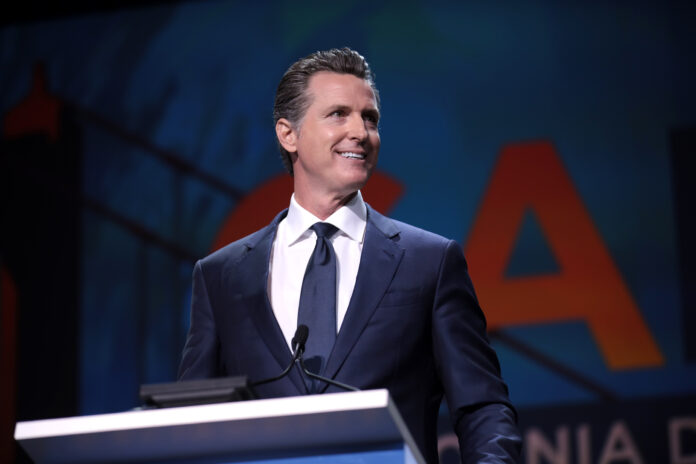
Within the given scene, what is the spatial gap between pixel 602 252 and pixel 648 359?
48 centimetres

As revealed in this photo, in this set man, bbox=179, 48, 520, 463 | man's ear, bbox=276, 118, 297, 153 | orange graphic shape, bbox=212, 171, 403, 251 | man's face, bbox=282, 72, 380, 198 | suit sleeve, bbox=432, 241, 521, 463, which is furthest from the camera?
orange graphic shape, bbox=212, 171, 403, 251

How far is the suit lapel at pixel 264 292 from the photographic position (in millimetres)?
1818

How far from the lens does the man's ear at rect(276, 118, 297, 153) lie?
2184 millimetres

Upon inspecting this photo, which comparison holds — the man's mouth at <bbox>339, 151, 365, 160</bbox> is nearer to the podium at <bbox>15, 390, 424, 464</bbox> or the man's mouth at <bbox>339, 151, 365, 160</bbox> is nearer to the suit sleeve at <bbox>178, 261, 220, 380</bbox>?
the suit sleeve at <bbox>178, 261, 220, 380</bbox>

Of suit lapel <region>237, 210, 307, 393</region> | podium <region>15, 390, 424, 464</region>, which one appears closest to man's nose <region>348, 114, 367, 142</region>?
suit lapel <region>237, 210, 307, 393</region>

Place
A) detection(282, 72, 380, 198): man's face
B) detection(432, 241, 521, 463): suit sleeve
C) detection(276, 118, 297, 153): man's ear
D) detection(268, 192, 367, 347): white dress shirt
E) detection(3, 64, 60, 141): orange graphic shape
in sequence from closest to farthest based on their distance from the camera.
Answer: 1. detection(432, 241, 521, 463): suit sleeve
2. detection(268, 192, 367, 347): white dress shirt
3. detection(282, 72, 380, 198): man's face
4. detection(276, 118, 297, 153): man's ear
5. detection(3, 64, 60, 141): orange graphic shape

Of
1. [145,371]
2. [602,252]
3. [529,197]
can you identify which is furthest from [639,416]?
[145,371]

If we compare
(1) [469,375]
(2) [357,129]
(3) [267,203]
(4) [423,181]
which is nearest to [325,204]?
(2) [357,129]

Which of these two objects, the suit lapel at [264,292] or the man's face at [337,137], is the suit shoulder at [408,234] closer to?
the man's face at [337,137]

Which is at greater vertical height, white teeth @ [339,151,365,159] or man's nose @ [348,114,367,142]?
man's nose @ [348,114,367,142]

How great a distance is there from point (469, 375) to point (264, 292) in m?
0.44

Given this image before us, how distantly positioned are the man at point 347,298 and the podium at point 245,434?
19.2 inches

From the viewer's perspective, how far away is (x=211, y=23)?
466 centimetres

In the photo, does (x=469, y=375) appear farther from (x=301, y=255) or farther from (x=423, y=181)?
(x=423, y=181)
